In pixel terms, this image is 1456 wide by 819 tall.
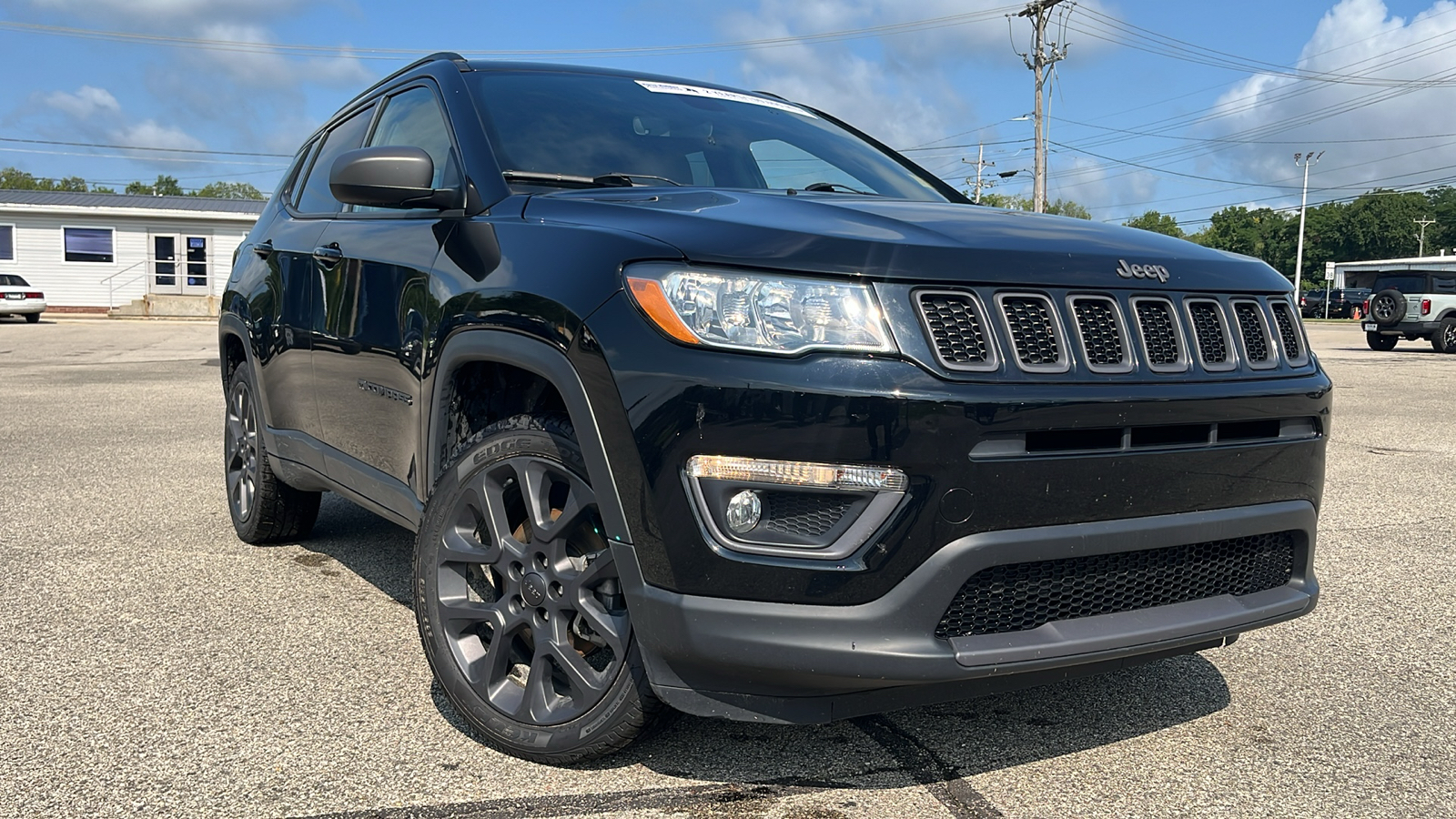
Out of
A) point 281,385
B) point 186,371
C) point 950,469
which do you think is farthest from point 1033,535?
point 186,371

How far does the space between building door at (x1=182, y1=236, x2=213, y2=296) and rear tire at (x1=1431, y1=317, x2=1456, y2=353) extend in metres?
34.6

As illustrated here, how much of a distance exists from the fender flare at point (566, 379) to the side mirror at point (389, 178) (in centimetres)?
42

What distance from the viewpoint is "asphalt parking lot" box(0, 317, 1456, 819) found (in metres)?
2.54

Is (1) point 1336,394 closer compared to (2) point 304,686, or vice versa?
(2) point 304,686

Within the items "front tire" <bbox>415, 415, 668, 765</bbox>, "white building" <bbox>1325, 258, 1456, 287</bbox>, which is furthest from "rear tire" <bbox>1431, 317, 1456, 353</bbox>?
"front tire" <bbox>415, 415, 668, 765</bbox>

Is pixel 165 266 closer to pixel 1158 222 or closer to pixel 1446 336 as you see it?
pixel 1446 336

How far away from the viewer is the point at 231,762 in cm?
270

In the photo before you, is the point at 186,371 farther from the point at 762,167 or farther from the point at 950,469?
the point at 950,469

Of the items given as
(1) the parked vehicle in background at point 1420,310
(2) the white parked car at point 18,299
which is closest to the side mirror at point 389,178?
(1) the parked vehicle in background at point 1420,310

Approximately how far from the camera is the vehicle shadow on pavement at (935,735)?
2.67m

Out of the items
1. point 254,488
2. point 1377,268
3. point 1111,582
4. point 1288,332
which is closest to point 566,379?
point 1111,582

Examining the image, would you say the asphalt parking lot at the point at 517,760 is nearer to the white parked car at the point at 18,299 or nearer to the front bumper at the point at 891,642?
the front bumper at the point at 891,642

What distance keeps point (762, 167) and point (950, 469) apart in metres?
1.74

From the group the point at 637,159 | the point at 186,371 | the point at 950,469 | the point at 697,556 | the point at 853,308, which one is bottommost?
the point at 186,371
